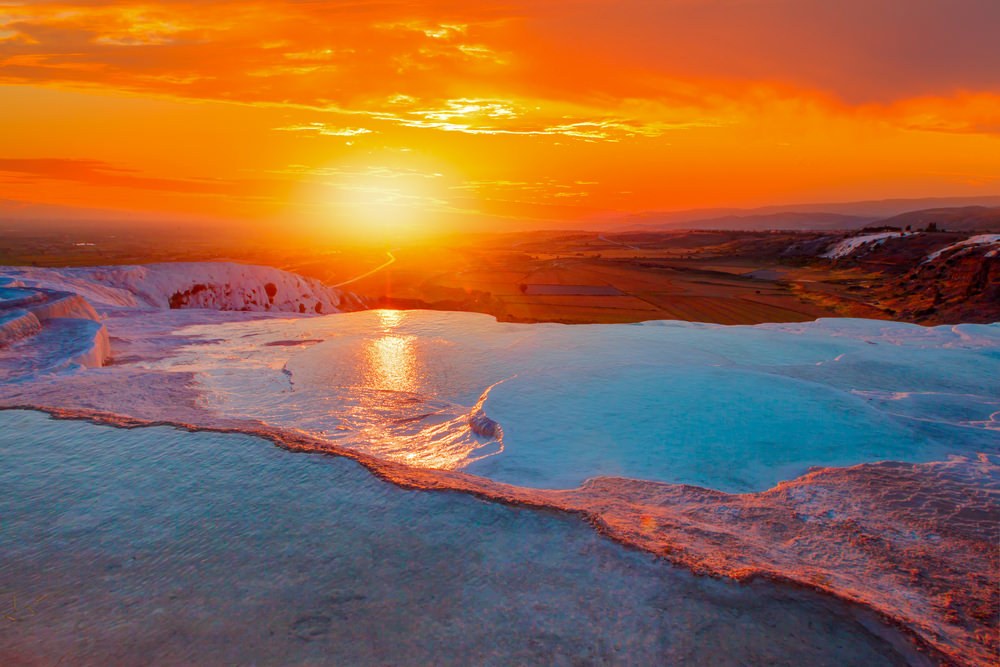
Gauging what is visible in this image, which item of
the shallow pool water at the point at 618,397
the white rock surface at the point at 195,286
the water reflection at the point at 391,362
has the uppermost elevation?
the white rock surface at the point at 195,286

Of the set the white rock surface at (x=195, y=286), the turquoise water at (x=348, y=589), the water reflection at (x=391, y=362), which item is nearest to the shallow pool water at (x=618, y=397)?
the water reflection at (x=391, y=362)

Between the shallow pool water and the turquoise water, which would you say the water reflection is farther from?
the turquoise water

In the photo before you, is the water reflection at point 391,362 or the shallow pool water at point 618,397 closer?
the shallow pool water at point 618,397

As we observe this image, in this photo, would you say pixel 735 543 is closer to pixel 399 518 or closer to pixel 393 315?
pixel 399 518

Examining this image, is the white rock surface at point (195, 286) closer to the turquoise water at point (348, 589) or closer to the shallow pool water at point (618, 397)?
the shallow pool water at point (618, 397)

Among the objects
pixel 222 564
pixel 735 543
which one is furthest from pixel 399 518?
pixel 735 543

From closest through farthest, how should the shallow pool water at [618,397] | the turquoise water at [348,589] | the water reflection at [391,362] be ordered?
the turquoise water at [348,589], the shallow pool water at [618,397], the water reflection at [391,362]

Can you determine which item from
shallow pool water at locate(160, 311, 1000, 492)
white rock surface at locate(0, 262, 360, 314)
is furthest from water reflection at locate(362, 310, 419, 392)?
white rock surface at locate(0, 262, 360, 314)

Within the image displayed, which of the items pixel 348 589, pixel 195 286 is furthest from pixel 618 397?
→ pixel 195 286
